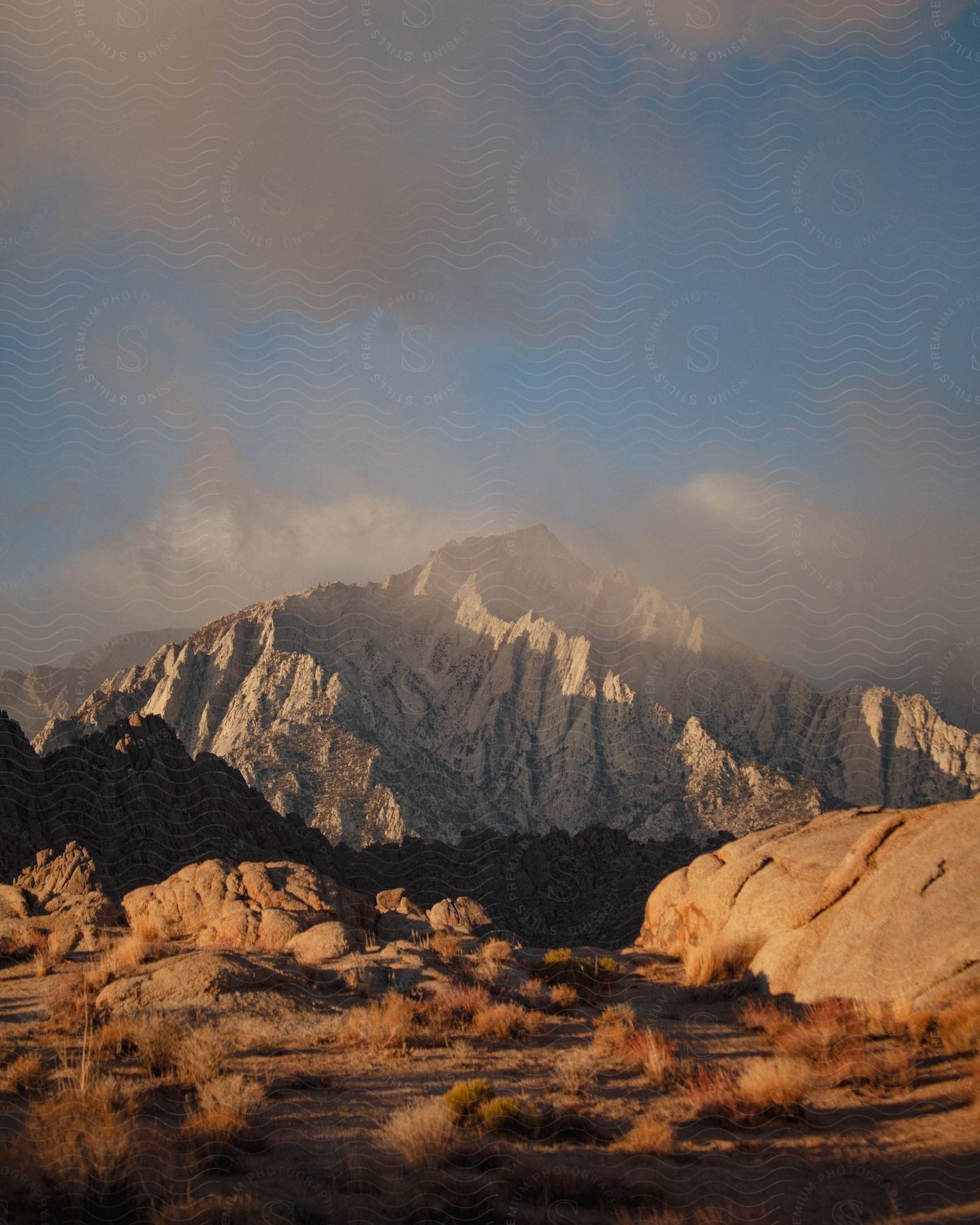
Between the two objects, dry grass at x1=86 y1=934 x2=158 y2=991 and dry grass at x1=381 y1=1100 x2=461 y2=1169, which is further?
dry grass at x1=86 y1=934 x2=158 y2=991

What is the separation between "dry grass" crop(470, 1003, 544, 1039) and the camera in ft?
40.4

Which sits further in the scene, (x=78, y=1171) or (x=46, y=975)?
(x=46, y=975)

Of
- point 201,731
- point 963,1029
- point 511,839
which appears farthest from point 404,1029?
point 201,731

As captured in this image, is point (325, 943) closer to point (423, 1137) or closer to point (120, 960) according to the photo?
point (120, 960)

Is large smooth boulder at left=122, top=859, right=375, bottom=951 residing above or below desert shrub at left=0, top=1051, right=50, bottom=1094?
below

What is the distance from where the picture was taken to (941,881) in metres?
13.8

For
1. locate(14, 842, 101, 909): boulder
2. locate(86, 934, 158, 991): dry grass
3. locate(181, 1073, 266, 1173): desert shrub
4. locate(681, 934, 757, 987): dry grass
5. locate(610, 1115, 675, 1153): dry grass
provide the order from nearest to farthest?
locate(181, 1073, 266, 1173): desert shrub, locate(610, 1115, 675, 1153): dry grass, locate(86, 934, 158, 991): dry grass, locate(681, 934, 757, 987): dry grass, locate(14, 842, 101, 909): boulder

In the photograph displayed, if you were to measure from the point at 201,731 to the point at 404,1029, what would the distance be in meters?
167

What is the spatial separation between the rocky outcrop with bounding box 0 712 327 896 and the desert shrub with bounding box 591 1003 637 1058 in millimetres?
30251

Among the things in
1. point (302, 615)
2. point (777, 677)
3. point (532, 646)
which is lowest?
point (777, 677)

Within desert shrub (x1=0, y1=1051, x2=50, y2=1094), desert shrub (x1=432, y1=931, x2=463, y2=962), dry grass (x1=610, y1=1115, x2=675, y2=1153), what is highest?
desert shrub (x1=0, y1=1051, x2=50, y2=1094)

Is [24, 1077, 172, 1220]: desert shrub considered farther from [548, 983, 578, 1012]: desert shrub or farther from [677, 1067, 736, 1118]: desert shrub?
[548, 983, 578, 1012]: desert shrub

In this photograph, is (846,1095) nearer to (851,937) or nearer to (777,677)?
(851,937)

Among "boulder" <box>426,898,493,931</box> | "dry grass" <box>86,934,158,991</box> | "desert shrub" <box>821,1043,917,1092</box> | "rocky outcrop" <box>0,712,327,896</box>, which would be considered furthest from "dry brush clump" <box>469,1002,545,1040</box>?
"rocky outcrop" <box>0,712,327,896</box>
